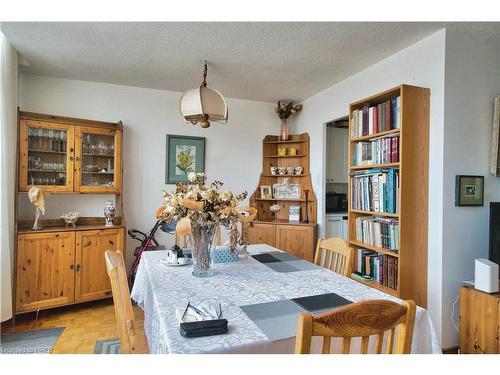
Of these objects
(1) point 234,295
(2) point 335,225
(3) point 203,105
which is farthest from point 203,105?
(2) point 335,225

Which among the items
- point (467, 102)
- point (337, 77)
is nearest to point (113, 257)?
point (467, 102)

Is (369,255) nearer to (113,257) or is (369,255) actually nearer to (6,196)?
(113,257)

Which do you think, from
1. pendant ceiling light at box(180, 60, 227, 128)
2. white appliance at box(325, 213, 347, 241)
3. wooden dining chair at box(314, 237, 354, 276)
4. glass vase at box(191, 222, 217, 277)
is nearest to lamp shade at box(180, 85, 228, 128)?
pendant ceiling light at box(180, 60, 227, 128)

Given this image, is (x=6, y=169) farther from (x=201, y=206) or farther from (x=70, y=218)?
(x=201, y=206)

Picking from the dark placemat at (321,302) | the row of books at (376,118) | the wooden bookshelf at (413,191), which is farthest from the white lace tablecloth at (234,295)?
the row of books at (376,118)

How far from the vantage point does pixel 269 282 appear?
1.56 meters

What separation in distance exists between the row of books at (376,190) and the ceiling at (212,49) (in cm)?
103

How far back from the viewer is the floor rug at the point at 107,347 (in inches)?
87.7

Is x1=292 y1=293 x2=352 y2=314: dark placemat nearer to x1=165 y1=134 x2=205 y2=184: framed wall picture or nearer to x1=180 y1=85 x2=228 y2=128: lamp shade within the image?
x1=180 y1=85 x2=228 y2=128: lamp shade

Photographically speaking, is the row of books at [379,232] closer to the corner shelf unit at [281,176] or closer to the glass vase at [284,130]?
the corner shelf unit at [281,176]

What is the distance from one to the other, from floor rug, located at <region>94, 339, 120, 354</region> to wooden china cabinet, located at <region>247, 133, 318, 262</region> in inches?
76.3

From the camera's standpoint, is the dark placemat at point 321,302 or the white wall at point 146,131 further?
the white wall at point 146,131

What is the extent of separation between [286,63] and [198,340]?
2511mm

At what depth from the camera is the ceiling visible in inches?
86.6
